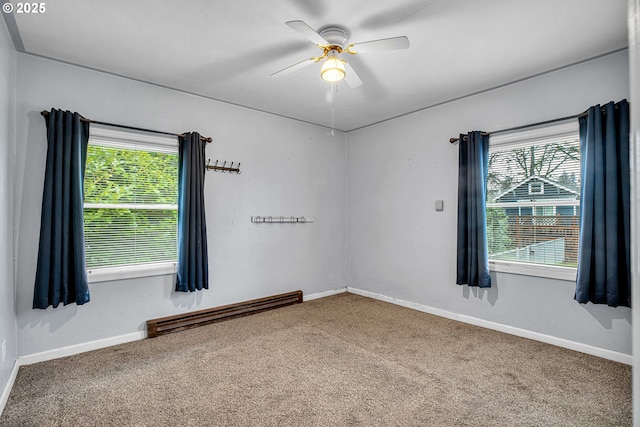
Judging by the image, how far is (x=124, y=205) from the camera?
11.1 ft

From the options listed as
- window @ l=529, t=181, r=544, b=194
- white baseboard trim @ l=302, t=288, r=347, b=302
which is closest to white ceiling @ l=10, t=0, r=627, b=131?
window @ l=529, t=181, r=544, b=194

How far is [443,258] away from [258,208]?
94.7 inches

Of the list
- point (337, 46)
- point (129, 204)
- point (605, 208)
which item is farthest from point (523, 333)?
point (129, 204)

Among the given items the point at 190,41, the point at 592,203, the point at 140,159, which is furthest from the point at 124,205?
the point at 592,203

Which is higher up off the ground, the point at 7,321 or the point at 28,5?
the point at 28,5

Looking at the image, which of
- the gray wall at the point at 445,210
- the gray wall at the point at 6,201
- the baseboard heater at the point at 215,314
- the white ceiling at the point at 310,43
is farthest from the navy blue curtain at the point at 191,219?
the gray wall at the point at 445,210

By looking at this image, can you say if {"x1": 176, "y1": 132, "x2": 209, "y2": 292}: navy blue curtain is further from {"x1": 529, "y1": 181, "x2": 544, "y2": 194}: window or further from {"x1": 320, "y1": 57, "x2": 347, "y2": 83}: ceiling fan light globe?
{"x1": 529, "y1": 181, "x2": 544, "y2": 194}: window

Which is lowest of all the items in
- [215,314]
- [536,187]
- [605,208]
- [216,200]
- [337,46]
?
[215,314]

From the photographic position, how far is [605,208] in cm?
284

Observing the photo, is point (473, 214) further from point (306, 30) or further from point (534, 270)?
point (306, 30)

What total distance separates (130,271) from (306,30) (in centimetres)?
277

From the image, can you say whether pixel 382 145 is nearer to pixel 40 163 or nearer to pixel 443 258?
pixel 443 258

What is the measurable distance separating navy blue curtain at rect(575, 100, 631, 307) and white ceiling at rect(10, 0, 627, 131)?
640mm

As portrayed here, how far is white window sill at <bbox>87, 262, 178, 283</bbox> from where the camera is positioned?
3208 millimetres
